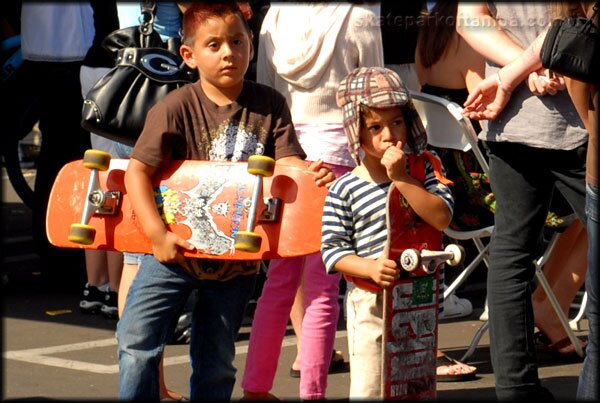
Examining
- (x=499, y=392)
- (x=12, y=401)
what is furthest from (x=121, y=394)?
(x=499, y=392)

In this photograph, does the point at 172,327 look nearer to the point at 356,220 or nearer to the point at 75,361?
the point at 356,220

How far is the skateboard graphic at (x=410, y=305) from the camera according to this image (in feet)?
14.0

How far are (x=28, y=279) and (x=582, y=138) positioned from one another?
15.9 ft

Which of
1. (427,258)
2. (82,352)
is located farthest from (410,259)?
(82,352)

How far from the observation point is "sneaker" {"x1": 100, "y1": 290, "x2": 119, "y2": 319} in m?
7.50

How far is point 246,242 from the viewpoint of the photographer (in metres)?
4.49

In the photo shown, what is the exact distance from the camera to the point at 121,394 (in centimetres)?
450

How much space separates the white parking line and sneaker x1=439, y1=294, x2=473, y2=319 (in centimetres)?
75

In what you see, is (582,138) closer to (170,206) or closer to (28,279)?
(170,206)

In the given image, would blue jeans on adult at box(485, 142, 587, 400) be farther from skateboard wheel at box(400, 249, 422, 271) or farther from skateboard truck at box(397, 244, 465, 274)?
skateboard wheel at box(400, 249, 422, 271)

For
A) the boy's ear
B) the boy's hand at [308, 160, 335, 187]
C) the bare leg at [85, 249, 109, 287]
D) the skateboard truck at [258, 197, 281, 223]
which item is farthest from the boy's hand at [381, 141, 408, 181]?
the bare leg at [85, 249, 109, 287]

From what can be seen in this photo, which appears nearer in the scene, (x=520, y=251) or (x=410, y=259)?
(x=410, y=259)

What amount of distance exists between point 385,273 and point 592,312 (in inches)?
28.6

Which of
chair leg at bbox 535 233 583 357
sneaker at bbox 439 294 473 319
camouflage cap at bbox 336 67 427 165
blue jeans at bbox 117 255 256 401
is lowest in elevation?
sneaker at bbox 439 294 473 319
